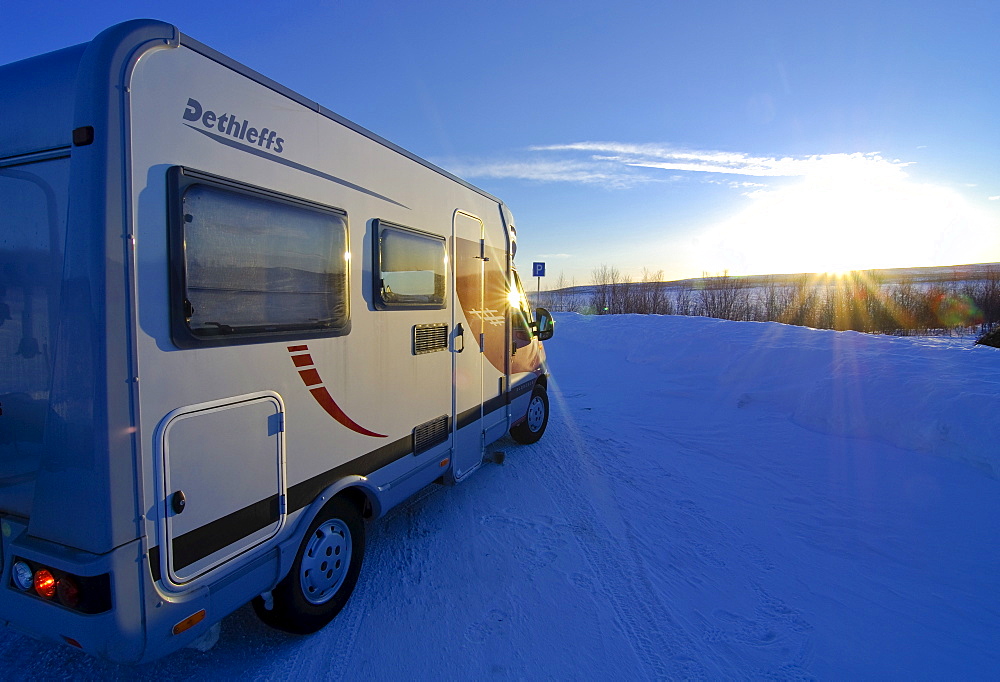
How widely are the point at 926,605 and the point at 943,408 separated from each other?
3835mm

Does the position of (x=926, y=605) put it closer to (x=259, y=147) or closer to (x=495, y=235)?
(x=495, y=235)

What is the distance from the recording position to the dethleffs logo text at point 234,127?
7.13 ft

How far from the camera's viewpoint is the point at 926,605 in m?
3.21

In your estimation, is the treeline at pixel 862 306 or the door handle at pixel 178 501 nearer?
the door handle at pixel 178 501

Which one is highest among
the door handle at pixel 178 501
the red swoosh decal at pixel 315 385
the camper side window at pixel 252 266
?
the camper side window at pixel 252 266

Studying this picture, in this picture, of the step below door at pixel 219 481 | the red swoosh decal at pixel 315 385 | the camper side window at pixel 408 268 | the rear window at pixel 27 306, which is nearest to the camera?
the rear window at pixel 27 306

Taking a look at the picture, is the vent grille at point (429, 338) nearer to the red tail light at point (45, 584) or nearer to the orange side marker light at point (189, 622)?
the orange side marker light at point (189, 622)

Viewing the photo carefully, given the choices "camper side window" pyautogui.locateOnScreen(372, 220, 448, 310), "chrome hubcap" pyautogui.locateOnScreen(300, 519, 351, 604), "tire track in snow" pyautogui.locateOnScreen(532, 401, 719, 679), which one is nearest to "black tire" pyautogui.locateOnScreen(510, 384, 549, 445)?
"tire track in snow" pyautogui.locateOnScreen(532, 401, 719, 679)

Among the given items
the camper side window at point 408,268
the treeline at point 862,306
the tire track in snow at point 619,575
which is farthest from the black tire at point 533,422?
the treeline at point 862,306

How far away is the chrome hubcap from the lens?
9.46ft

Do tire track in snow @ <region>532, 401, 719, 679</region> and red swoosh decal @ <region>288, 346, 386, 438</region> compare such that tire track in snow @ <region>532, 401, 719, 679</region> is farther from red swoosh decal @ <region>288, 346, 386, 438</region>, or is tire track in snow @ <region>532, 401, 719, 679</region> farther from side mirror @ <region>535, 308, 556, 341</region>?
red swoosh decal @ <region>288, 346, 386, 438</region>

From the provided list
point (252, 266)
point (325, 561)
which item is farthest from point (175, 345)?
point (325, 561)

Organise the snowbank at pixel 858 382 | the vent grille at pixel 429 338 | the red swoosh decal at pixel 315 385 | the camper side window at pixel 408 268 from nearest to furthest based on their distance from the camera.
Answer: the red swoosh decal at pixel 315 385 < the camper side window at pixel 408 268 < the vent grille at pixel 429 338 < the snowbank at pixel 858 382

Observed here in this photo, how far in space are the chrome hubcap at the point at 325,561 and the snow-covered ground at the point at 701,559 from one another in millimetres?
224
